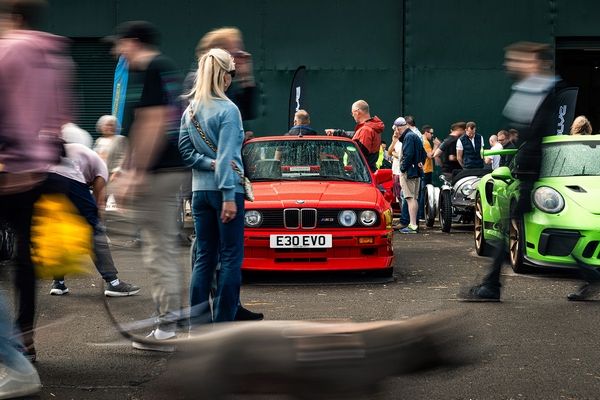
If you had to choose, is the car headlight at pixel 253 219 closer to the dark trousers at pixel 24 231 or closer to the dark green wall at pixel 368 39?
the dark trousers at pixel 24 231

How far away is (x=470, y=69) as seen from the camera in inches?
949

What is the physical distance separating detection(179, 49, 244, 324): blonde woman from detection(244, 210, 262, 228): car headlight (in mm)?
3359

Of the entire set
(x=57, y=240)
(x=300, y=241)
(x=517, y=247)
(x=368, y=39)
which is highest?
(x=368, y=39)

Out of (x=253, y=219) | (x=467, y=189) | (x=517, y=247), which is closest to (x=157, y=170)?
(x=253, y=219)

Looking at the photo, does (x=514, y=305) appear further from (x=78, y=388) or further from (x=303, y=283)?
(x=78, y=388)

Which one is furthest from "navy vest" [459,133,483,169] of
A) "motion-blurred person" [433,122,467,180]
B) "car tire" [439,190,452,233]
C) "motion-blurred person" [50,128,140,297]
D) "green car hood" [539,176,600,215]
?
"motion-blurred person" [50,128,140,297]

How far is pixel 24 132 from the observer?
5379 mm

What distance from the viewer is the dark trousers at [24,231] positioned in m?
5.50

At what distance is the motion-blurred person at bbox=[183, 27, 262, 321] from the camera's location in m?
7.20

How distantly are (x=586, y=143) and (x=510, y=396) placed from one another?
624cm

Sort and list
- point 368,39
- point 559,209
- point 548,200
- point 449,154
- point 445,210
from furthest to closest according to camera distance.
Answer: point 368,39 → point 449,154 → point 445,210 → point 548,200 → point 559,209

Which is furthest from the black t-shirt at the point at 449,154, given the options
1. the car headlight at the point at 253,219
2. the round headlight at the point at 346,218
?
the car headlight at the point at 253,219

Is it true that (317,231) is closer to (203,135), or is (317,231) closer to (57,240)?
(203,135)

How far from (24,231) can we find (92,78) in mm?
19432
